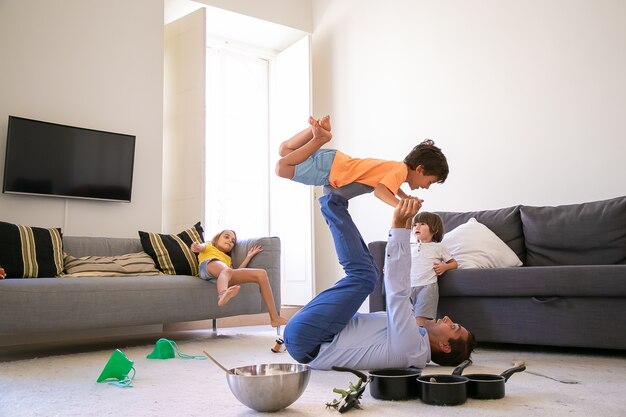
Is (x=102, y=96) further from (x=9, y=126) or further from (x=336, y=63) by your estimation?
(x=336, y=63)

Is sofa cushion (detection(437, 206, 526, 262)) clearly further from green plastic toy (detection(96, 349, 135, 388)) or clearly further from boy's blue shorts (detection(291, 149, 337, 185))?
green plastic toy (detection(96, 349, 135, 388))

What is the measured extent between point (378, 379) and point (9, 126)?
3451 mm

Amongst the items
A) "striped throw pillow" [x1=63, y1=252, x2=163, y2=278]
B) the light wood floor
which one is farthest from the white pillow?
"striped throw pillow" [x1=63, y1=252, x2=163, y2=278]

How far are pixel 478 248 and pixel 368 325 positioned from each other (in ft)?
4.80

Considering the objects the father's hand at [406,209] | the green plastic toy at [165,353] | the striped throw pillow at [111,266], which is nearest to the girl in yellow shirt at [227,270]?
the striped throw pillow at [111,266]

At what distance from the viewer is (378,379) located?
1671mm

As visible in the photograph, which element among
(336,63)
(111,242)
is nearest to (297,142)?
(111,242)

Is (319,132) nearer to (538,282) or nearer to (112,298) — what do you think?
(538,282)

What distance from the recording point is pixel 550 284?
2.72 metres

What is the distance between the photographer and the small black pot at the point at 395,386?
1.66m

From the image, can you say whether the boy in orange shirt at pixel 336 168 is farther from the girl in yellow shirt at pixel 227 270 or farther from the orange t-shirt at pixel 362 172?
the girl in yellow shirt at pixel 227 270

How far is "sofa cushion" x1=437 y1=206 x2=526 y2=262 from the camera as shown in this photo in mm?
3521

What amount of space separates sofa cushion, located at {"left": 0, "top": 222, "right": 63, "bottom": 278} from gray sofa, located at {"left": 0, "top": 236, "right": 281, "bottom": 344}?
0.86 ft

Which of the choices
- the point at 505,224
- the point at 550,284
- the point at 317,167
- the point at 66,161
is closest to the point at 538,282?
the point at 550,284
